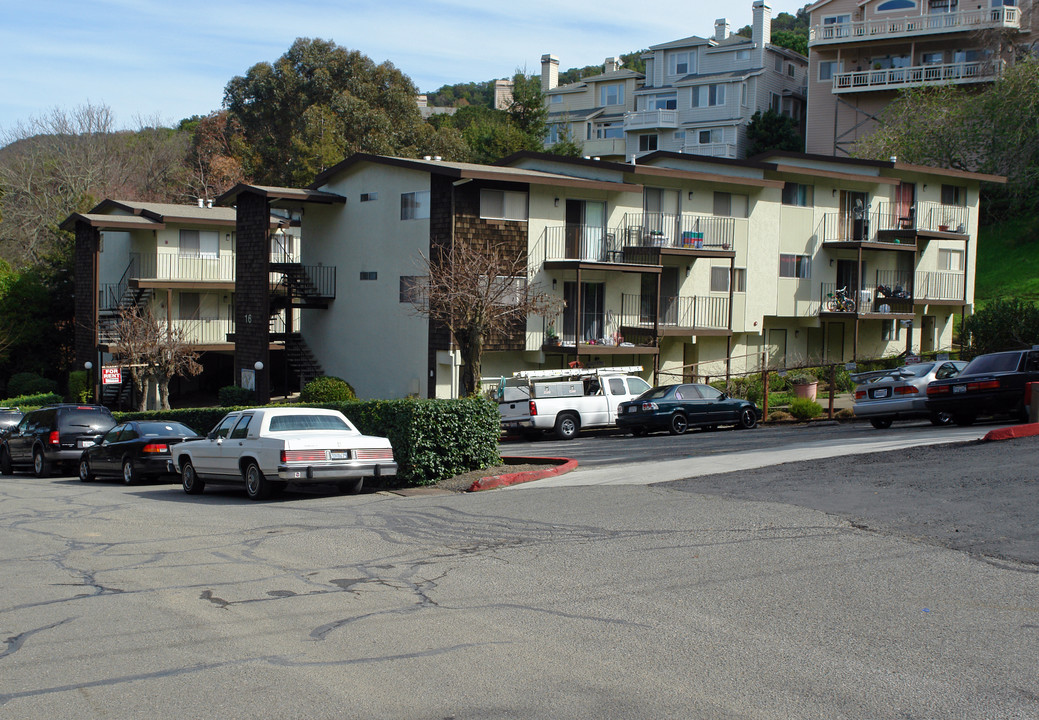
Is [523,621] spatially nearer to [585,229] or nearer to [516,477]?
[516,477]

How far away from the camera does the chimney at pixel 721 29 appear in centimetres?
7788

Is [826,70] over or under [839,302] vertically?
over

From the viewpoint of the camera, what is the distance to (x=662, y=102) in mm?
73750

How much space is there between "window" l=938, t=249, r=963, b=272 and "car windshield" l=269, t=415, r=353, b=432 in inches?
1398

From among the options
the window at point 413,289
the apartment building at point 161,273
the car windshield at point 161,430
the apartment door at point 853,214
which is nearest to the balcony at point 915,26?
the apartment door at point 853,214

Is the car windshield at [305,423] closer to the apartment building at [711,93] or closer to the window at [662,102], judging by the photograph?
the apartment building at [711,93]

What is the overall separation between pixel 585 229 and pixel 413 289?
6551mm

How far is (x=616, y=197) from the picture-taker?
117 ft

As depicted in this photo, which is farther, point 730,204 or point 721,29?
point 721,29

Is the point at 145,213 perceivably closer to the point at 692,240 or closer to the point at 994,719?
the point at 692,240

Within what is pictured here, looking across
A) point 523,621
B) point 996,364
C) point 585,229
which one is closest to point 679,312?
point 585,229

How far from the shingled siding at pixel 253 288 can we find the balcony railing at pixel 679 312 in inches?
538

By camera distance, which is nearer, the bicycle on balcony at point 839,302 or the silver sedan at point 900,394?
the silver sedan at point 900,394

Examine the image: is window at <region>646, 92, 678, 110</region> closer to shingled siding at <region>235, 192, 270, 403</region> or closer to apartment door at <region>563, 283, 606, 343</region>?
apartment door at <region>563, 283, 606, 343</region>
